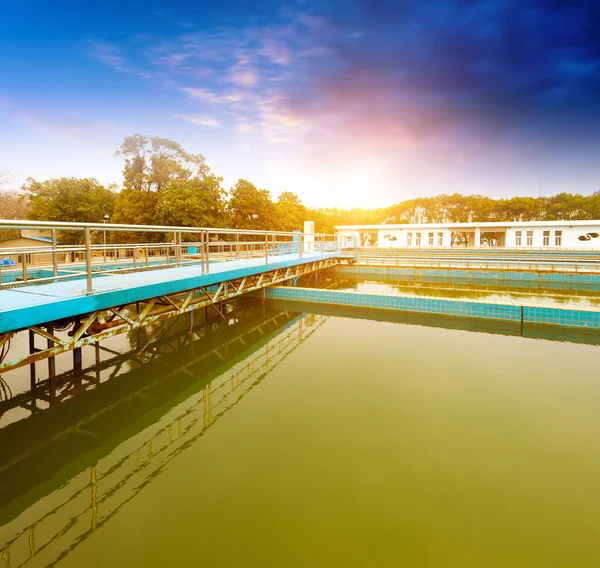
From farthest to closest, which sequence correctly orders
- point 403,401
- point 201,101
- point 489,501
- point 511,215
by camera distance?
point 511,215 → point 201,101 → point 403,401 → point 489,501

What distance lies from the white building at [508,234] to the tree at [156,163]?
43.9 feet

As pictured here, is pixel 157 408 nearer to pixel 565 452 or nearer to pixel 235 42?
pixel 565 452

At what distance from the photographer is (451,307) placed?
30.5 ft

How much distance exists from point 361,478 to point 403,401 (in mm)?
1681

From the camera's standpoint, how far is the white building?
2510 centimetres

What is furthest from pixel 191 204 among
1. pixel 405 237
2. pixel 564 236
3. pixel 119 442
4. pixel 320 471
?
pixel 564 236

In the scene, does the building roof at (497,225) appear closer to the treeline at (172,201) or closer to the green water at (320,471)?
the treeline at (172,201)

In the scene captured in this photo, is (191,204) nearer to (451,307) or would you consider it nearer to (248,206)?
(248,206)

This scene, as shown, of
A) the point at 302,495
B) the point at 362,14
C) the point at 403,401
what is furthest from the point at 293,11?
the point at 302,495

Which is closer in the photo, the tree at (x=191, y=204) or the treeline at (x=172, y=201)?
the tree at (x=191, y=204)

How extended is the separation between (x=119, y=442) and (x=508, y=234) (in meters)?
30.8

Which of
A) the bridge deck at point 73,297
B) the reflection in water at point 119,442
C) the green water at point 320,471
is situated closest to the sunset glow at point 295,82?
the bridge deck at point 73,297

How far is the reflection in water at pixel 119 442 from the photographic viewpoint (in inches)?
105

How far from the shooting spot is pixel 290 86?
22281mm
